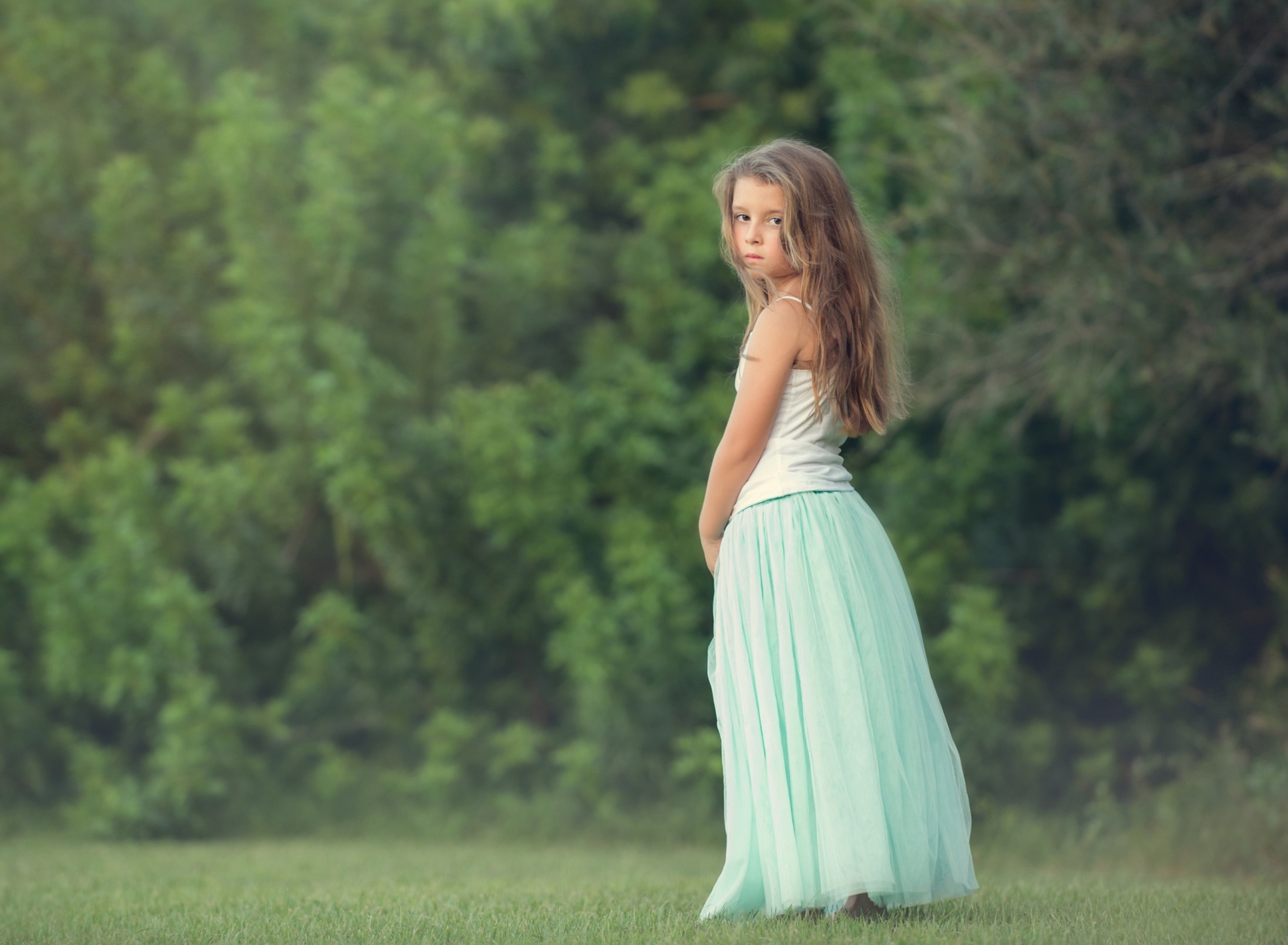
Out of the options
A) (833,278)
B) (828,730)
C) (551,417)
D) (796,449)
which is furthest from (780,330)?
(551,417)

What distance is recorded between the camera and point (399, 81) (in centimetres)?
980

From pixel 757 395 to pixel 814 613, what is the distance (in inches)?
23.0

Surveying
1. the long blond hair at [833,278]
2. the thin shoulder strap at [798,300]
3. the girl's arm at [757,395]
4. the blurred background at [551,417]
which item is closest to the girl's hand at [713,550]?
the girl's arm at [757,395]

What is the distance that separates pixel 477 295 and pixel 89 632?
11.2 ft

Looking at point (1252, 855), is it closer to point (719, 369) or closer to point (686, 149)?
point (719, 369)

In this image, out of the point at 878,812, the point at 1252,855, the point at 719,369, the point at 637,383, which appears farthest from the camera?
the point at 719,369

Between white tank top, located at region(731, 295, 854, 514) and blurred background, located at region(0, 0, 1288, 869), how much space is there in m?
3.65

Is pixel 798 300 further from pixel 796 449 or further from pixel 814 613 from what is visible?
pixel 814 613

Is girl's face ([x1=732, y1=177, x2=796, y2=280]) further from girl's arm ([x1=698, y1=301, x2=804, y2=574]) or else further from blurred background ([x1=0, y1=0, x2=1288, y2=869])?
blurred background ([x1=0, y1=0, x2=1288, y2=869])

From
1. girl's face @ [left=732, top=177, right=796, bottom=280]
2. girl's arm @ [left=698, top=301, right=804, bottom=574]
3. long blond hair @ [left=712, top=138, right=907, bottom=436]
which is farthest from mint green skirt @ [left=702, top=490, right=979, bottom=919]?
girl's face @ [left=732, top=177, right=796, bottom=280]

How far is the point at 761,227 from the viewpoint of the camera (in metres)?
3.54

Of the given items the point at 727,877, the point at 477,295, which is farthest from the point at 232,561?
the point at 727,877

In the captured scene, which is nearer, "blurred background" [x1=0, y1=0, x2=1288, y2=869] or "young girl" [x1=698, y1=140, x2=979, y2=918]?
"young girl" [x1=698, y1=140, x2=979, y2=918]

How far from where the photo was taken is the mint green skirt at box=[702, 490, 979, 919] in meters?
3.30
